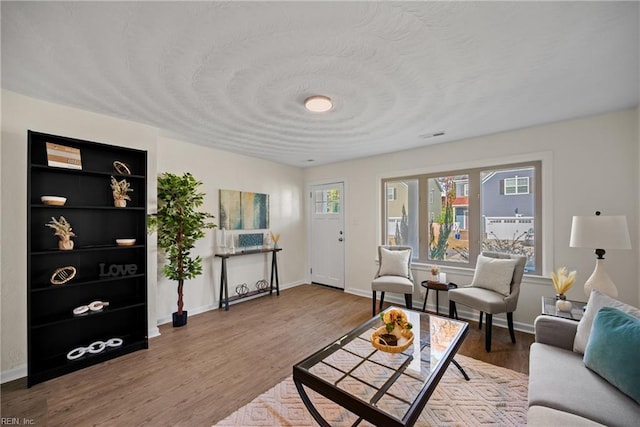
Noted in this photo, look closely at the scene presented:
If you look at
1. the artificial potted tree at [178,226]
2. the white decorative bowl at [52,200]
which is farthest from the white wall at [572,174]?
the white decorative bowl at [52,200]

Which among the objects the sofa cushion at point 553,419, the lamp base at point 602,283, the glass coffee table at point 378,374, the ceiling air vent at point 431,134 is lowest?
the glass coffee table at point 378,374

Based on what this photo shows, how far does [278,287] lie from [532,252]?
3693mm

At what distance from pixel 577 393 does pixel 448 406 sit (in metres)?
0.79

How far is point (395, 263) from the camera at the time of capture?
3.71 meters

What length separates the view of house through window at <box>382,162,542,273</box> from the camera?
3.12 meters

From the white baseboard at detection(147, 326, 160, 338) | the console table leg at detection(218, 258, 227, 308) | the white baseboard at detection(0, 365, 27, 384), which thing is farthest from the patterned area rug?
the console table leg at detection(218, 258, 227, 308)

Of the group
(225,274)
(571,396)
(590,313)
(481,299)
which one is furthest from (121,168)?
(590,313)

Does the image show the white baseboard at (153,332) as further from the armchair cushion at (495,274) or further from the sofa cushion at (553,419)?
the armchair cushion at (495,274)

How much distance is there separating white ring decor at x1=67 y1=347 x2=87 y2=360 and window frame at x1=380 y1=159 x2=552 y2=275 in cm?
386

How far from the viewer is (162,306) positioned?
3.25 m

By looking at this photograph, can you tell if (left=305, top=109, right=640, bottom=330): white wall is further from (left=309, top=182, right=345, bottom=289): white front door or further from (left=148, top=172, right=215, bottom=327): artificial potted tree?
(left=148, top=172, right=215, bottom=327): artificial potted tree

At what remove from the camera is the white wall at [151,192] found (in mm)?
2107

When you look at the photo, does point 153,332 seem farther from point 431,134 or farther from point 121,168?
point 431,134

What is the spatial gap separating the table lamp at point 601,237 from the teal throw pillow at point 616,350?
29.4 inches
